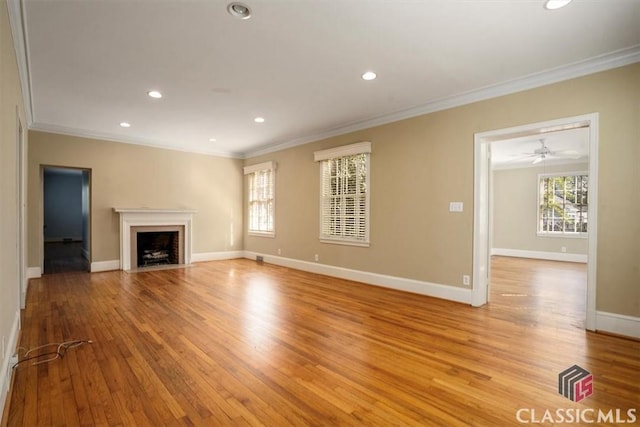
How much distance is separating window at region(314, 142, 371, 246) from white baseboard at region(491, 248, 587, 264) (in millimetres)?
6332

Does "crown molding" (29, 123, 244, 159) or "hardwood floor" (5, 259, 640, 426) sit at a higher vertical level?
"crown molding" (29, 123, 244, 159)

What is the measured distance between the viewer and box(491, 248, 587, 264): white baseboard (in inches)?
324

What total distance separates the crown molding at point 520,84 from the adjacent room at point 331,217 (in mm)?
28

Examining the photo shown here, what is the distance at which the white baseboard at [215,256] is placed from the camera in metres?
7.54

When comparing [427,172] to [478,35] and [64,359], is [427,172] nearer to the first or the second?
[478,35]

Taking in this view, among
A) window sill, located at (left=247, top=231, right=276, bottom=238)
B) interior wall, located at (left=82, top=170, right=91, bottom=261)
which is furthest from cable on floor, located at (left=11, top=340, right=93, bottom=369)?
window sill, located at (left=247, top=231, right=276, bottom=238)

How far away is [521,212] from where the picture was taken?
9.20 meters

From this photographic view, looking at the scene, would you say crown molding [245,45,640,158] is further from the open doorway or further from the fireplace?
→ the open doorway

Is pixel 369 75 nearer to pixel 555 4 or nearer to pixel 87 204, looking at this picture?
pixel 555 4

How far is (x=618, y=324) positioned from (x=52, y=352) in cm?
516

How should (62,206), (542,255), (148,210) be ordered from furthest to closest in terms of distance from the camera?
(62,206), (542,255), (148,210)

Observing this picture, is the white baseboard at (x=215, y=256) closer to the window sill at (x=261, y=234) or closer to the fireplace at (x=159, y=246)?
the fireplace at (x=159, y=246)

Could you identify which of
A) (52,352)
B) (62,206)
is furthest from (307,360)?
→ (62,206)

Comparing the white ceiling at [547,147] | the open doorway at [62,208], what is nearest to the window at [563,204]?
the white ceiling at [547,147]
